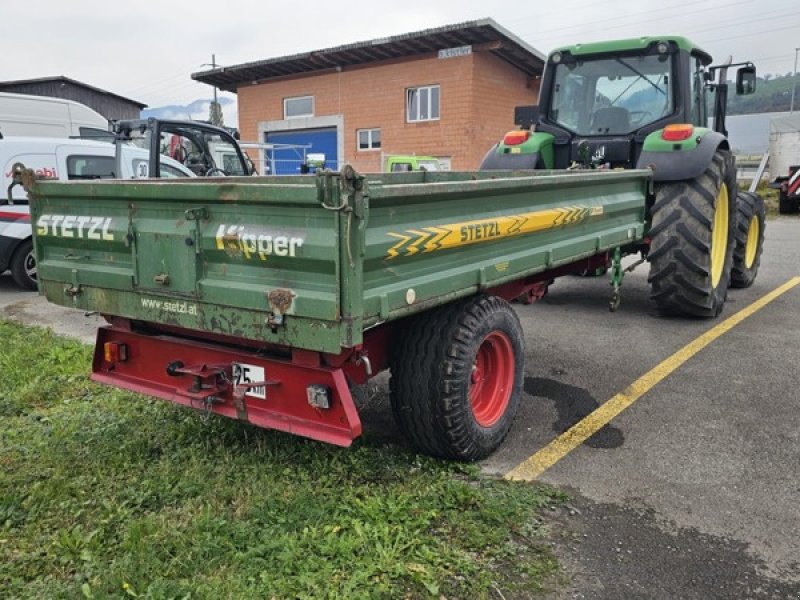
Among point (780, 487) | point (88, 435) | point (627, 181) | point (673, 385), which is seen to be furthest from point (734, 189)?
point (88, 435)

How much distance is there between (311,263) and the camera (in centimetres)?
281

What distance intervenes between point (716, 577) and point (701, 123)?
19.2ft

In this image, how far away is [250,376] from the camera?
3.34 m

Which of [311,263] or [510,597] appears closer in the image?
[510,597]

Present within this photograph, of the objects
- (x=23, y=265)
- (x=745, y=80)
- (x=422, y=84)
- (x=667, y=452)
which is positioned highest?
(x=422, y=84)

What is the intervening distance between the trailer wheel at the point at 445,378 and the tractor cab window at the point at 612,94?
406 cm

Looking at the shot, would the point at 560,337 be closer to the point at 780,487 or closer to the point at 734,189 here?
the point at 734,189

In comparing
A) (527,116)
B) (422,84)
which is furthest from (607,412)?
(422,84)

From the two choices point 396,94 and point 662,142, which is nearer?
point 662,142

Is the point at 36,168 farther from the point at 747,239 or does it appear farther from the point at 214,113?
the point at 214,113

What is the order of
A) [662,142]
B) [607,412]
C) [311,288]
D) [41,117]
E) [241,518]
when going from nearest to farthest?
1. [311,288]
2. [241,518]
3. [607,412]
4. [662,142]
5. [41,117]

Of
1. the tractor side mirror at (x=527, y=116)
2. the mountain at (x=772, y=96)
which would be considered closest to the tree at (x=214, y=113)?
the tractor side mirror at (x=527, y=116)

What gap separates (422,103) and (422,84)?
1.97 feet

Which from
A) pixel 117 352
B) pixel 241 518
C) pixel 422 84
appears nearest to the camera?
pixel 241 518
